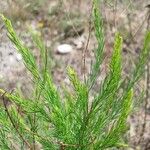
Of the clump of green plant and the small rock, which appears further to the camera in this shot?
the small rock

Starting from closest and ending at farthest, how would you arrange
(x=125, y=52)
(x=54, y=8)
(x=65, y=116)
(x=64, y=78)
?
(x=65, y=116)
(x=64, y=78)
(x=125, y=52)
(x=54, y=8)

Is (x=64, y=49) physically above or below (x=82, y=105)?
below

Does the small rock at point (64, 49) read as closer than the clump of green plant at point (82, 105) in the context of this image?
No

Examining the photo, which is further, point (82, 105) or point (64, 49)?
point (64, 49)

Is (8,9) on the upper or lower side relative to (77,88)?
lower

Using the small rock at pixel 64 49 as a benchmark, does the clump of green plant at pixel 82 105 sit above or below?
above

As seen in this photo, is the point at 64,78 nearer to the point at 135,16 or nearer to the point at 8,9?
the point at 8,9

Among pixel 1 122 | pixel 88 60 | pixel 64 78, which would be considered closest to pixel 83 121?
pixel 1 122

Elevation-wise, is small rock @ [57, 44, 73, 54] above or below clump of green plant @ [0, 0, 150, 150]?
below
